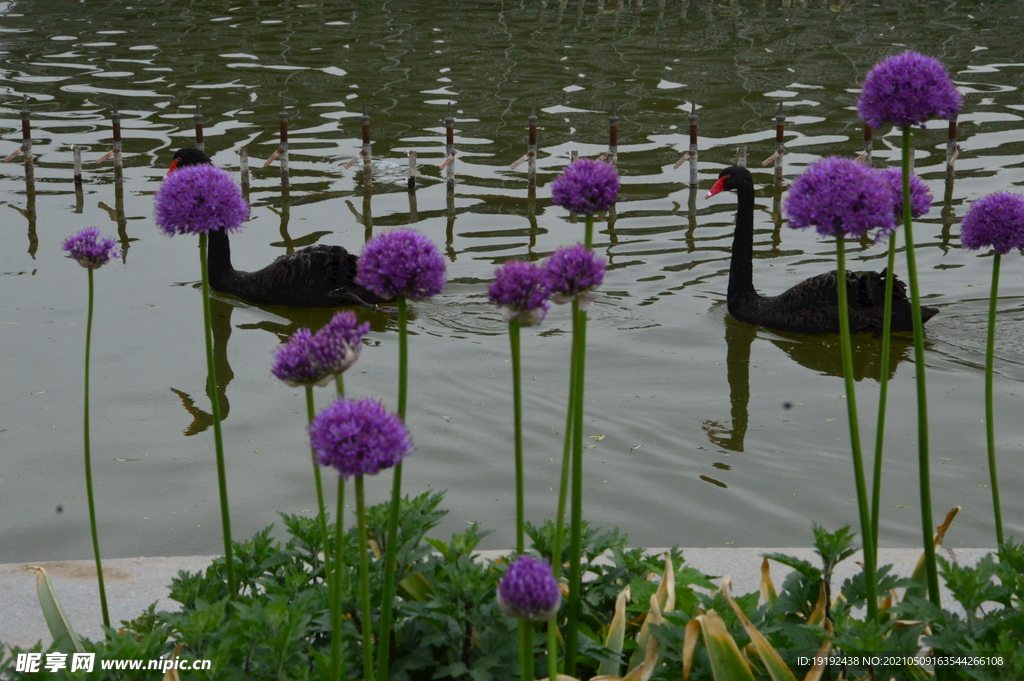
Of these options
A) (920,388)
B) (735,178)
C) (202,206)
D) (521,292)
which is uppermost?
(202,206)

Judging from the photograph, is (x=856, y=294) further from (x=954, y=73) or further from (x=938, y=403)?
(x=954, y=73)

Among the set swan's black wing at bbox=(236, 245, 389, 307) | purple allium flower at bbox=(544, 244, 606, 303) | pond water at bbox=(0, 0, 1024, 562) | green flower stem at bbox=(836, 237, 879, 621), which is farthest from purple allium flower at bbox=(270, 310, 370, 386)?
swan's black wing at bbox=(236, 245, 389, 307)

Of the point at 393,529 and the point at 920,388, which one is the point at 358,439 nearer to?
the point at 393,529

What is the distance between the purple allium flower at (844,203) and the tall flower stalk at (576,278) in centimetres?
46

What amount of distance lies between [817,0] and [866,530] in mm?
45297

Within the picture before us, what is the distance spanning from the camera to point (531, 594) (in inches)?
88.8

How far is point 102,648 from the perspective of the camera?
9.96ft

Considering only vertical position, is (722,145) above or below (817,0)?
below

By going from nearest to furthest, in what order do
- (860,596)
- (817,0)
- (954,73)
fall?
(860,596) → (954,73) → (817,0)

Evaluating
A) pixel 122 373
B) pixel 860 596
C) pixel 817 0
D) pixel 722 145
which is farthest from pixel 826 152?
pixel 817 0

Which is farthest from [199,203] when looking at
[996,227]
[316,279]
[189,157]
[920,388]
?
[189,157]

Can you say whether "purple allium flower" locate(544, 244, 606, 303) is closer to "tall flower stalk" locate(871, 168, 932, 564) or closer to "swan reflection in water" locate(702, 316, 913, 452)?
"tall flower stalk" locate(871, 168, 932, 564)

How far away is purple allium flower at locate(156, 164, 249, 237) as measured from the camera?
3.11 m

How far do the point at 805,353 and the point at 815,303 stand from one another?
45 cm
